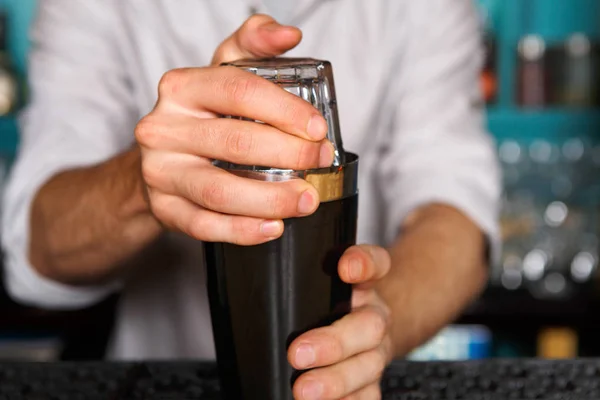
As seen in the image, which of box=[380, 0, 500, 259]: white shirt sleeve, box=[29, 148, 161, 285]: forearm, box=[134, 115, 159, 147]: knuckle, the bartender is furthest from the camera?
box=[380, 0, 500, 259]: white shirt sleeve

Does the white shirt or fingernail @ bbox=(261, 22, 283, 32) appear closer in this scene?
fingernail @ bbox=(261, 22, 283, 32)

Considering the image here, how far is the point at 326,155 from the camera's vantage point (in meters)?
0.67

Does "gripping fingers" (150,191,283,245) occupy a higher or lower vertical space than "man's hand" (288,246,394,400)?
higher

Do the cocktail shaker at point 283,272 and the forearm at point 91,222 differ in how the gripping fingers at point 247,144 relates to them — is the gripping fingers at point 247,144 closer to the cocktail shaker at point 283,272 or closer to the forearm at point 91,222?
the cocktail shaker at point 283,272

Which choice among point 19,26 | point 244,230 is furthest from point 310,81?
point 19,26

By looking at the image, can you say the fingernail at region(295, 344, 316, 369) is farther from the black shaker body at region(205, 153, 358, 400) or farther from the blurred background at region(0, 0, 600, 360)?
the blurred background at region(0, 0, 600, 360)

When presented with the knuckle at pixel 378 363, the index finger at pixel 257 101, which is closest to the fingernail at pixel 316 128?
the index finger at pixel 257 101

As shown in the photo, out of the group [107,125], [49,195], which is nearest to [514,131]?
[107,125]

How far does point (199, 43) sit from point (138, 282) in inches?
21.1

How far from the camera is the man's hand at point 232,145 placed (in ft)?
2.13

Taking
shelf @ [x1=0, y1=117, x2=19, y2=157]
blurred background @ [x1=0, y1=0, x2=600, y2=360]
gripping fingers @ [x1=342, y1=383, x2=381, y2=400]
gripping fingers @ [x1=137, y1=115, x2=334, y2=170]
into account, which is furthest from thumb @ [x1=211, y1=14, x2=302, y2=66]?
shelf @ [x1=0, y1=117, x2=19, y2=157]

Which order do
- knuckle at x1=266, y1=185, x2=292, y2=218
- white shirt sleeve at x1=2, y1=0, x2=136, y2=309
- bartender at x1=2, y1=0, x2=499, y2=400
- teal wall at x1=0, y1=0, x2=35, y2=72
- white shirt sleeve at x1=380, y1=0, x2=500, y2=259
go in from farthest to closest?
teal wall at x1=0, y1=0, x2=35, y2=72 < white shirt sleeve at x1=380, y1=0, x2=500, y2=259 < white shirt sleeve at x1=2, y1=0, x2=136, y2=309 < bartender at x1=2, y1=0, x2=499, y2=400 < knuckle at x1=266, y1=185, x2=292, y2=218

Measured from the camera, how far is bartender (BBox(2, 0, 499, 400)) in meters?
1.24

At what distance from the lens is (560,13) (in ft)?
10.6
